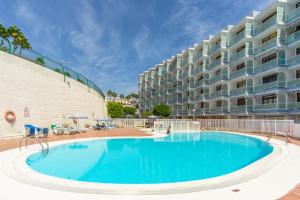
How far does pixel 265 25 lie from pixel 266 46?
314cm

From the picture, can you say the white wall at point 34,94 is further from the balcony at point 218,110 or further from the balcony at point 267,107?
the balcony at point 267,107

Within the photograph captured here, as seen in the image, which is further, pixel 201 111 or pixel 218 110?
pixel 201 111

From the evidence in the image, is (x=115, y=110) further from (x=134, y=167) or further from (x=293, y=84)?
(x=134, y=167)

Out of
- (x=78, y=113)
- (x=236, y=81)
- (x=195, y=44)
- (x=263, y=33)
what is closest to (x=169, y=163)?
(x=78, y=113)

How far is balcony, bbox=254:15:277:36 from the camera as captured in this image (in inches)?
1310

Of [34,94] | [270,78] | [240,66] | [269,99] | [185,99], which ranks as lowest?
[269,99]

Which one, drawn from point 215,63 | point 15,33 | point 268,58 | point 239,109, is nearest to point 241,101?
point 239,109

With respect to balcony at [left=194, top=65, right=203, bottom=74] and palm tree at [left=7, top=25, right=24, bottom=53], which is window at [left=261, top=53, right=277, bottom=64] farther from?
palm tree at [left=7, top=25, right=24, bottom=53]

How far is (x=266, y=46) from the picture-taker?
114 feet

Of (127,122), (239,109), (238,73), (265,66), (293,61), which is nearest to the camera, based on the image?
(293,61)

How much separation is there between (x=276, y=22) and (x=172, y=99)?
122 feet

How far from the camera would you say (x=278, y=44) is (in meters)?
32.2

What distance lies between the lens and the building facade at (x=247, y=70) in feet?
105

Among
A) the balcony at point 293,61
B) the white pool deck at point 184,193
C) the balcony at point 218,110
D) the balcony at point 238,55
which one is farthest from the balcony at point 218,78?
the white pool deck at point 184,193
